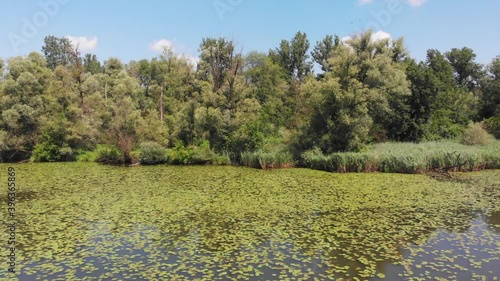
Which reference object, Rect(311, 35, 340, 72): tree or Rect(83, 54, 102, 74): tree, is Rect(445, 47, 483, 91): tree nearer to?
Rect(311, 35, 340, 72): tree

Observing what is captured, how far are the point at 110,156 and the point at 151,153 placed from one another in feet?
11.4

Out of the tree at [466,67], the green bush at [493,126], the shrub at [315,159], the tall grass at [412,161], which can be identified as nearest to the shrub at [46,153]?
the shrub at [315,159]

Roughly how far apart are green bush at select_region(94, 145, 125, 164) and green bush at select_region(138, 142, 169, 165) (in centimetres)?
162

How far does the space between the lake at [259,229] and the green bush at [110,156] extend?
8.04m

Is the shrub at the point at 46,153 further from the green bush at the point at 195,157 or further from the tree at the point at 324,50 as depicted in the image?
the tree at the point at 324,50

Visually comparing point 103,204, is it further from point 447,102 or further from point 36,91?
point 447,102

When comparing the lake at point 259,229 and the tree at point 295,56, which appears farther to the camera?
the tree at point 295,56

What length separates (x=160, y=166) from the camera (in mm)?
26547

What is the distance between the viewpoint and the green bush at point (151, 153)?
27.2 m

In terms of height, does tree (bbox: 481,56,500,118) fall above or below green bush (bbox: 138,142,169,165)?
above

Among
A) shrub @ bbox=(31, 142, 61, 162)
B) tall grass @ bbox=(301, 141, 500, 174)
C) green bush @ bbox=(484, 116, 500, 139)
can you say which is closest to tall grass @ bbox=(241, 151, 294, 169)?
tall grass @ bbox=(301, 141, 500, 174)

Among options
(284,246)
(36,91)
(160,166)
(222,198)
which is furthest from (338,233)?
(36,91)

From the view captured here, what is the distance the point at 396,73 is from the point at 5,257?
1182 inches

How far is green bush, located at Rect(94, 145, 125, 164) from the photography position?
27906 millimetres
